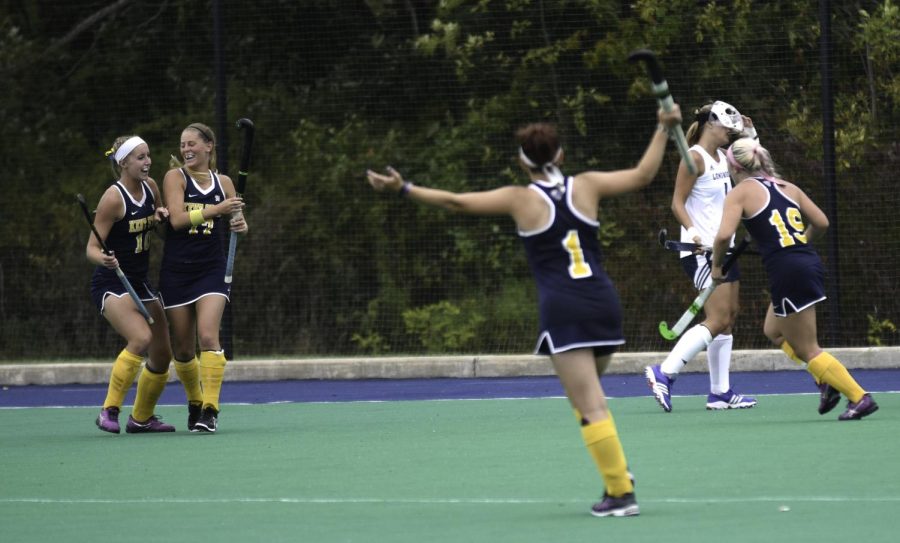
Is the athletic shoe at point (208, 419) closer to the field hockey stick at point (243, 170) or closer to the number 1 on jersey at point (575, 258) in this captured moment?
the field hockey stick at point (243, 170)

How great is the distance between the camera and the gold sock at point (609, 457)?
6.75 m

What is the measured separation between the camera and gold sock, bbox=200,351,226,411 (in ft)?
35.4

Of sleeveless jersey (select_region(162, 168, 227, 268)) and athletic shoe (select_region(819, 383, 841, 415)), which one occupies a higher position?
sleeveless jersey (select_region(162, 168, 227, 268))

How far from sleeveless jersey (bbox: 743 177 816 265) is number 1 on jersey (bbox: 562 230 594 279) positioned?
3.47 meters

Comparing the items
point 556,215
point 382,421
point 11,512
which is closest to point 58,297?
point 382,421

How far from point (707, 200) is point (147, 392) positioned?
4.03 m

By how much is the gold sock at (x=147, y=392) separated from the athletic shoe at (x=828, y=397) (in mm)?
4308

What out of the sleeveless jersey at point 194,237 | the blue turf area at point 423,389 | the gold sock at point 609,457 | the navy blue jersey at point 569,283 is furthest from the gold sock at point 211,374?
the gold sock at point 609,457

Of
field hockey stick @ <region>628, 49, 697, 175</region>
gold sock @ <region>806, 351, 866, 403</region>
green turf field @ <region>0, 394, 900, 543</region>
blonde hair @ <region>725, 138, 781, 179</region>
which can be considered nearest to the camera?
green turf field @ <region>0, 394, 900, 543</region>

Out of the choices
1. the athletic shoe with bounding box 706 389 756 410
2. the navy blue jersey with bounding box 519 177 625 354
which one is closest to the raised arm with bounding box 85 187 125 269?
the athletic shoe with bounding box 706 389 756 410

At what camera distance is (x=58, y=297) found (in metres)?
19.0

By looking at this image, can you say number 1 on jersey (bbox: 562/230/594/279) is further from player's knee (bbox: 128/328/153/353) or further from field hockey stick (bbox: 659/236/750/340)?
player's knee (bbox: 128/328/153/353)

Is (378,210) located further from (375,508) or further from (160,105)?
(375,508)

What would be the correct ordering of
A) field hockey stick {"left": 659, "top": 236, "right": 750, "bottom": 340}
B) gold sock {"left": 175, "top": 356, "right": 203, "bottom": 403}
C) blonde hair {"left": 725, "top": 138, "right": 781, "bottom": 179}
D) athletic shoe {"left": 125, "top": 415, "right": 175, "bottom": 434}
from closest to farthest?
1. blonde hair {"left": 725, "top": 138, "right": 781, "bottom": 179}
2. field hockey stick {"left": 659, "top": 236, "right": 750, "bottom": 340}
3. gold sock {"left": 175, "top": 356, "right": 203, "bottom": 403}
4. athletic shoe {"left": 125, "top": 415, "right": 175, "bottom": 434}
